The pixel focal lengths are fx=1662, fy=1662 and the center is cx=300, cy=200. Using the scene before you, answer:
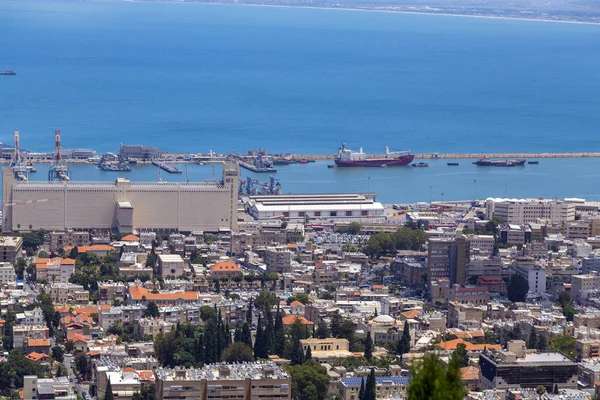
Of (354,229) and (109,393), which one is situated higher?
(354,229)

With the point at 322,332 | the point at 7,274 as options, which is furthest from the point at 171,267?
the point at 322,332

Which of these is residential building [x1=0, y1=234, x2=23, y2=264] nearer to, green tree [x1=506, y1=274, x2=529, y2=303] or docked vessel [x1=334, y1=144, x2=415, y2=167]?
green tree [x1=506, y1=274, x2=529, y2=303]

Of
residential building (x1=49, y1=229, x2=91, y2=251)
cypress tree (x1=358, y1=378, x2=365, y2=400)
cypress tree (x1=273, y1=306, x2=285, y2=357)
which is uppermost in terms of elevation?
residential building (x1=49, y1=229, x2=91, y2=251)

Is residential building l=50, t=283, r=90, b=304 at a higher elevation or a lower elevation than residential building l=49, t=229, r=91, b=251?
lower

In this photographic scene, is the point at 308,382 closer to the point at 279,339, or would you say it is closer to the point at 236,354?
the point at 236,354

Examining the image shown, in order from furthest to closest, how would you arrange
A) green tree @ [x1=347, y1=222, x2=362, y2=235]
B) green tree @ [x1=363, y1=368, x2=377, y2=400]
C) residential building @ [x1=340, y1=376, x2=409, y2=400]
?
1. green tree @ [x1=347, y1=222, x2=362, y2=235]
2. residential building @ [x1=340, y1=376, x2=409, y2=400]
3. green tree @ [x1=363, y1=368, x2=377, y2=400]

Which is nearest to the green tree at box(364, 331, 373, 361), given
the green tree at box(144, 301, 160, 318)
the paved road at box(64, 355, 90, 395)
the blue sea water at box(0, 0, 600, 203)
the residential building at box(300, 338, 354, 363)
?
the residential building at box(300, 338, 354, 363)
